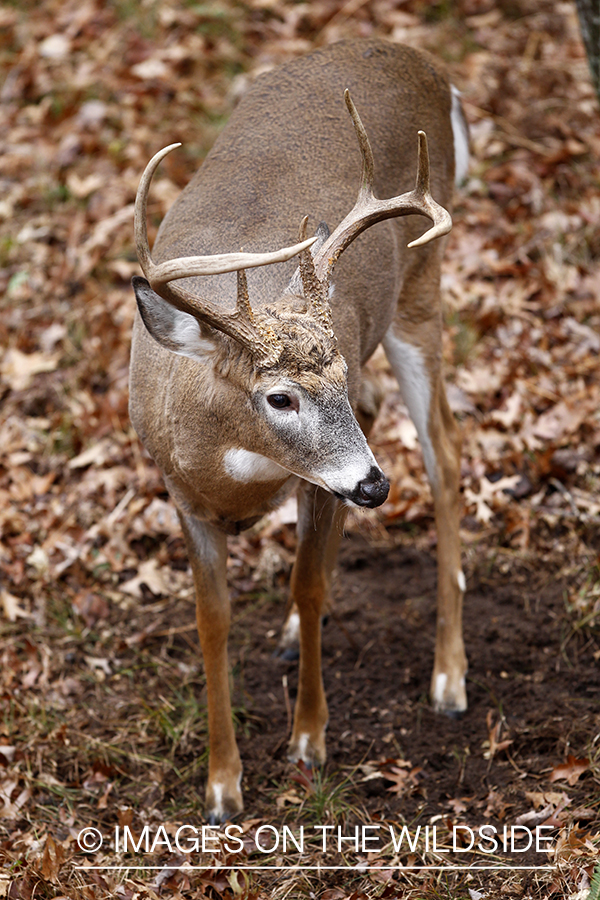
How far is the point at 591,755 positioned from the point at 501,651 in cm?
83

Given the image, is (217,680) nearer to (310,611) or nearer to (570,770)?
(310,611)

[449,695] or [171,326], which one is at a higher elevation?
[171,326]

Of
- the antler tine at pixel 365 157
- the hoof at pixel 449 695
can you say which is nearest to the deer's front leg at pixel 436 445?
the hoof at pixel 449 695

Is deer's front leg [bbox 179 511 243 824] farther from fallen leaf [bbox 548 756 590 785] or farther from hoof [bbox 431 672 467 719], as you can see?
fallen leaf [bbox 548 756 590 785]

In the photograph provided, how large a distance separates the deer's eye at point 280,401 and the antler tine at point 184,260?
406 mm

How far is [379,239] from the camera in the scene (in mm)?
4117

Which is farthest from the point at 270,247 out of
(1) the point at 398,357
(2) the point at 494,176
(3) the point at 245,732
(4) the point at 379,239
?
(2) the point at 494,176

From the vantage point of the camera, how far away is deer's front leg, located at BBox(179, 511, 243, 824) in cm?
385

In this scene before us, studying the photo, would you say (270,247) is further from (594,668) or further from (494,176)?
(494,176)

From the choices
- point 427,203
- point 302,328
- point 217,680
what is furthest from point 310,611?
point 427,203

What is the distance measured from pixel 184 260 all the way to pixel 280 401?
50cm

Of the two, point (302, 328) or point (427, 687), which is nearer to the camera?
point (302, 328)

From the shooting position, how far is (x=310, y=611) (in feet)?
13.2

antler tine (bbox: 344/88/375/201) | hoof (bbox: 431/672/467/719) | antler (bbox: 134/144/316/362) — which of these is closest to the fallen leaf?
hoof (bbox: 431/672/467/719)
